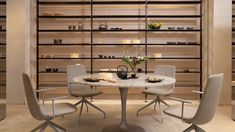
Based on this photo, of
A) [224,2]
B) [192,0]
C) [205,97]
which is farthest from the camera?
[192,0]

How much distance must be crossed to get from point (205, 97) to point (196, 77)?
377cm

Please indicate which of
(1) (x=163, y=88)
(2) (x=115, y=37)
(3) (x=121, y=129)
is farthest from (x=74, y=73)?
(2) (x=115, y=37)

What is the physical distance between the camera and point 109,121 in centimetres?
457

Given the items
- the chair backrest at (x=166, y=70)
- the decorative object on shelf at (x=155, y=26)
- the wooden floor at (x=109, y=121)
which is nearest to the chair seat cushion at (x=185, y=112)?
the wooden floor at (x=109, y=121)

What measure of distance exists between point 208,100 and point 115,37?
13.0ft

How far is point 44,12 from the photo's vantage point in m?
6.63

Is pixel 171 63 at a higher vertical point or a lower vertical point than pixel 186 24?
lower

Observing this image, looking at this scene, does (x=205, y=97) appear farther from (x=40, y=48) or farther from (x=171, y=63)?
(x=40, y=48)

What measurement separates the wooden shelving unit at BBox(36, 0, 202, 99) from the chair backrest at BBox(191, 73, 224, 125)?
3474 millimetres

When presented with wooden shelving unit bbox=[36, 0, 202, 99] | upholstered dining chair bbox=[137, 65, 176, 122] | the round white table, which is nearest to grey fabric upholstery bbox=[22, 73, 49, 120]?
the round white table

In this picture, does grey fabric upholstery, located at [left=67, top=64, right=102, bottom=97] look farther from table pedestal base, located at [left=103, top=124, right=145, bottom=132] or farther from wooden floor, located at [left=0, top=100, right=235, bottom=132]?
table pedestal base, located at [left=103, top=124, right=145, bottom=132]

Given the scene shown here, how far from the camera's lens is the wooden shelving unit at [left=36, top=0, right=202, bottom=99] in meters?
6.60

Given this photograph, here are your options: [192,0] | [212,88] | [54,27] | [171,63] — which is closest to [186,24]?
[192,0]

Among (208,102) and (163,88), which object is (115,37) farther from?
(208,102)
